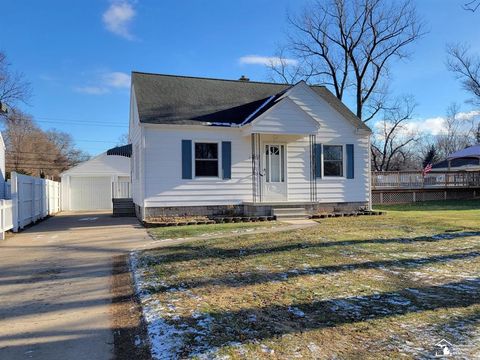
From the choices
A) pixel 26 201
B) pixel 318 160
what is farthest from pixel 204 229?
pixel 26 201

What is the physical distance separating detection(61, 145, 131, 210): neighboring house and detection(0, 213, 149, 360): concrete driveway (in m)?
16.4

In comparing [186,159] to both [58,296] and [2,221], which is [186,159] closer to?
[2,221]

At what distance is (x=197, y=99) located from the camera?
16.0 m

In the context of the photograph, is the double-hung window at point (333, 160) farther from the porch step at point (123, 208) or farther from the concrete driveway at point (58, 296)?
the porch step at point (123, 208)

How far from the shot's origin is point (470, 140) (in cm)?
6631

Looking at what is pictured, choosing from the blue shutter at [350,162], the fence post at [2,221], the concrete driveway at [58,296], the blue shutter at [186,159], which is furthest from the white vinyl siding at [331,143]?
the fence post at [2,221]

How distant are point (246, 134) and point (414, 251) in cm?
805

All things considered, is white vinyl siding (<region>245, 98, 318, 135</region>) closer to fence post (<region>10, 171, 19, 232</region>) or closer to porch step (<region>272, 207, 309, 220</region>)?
porch step (<region>272, 207, 309, 220</region>)

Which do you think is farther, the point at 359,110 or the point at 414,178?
the point at 359,110

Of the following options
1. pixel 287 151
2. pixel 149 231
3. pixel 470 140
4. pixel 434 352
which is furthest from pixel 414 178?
pixel 470 140

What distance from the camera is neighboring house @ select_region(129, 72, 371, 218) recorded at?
14.2 meters

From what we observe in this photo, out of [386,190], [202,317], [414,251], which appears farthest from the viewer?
[386,190]

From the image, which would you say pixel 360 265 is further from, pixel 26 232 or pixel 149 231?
pixel 26 232

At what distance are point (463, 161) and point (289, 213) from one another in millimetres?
37413
